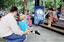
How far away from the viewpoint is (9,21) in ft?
12.0

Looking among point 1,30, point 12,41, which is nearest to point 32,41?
point 12,41

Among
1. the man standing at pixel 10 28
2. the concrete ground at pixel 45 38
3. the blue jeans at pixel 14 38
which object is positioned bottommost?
the concrete ground at pixel 45 38

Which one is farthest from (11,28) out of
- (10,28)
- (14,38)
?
(14,38)

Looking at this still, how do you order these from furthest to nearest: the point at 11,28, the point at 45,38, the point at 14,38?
1. the point at 45,38
2. the point at 14,38
3. the point at 11,28

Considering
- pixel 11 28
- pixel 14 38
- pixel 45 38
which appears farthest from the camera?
pixel 45 38

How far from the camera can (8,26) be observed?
3.75m

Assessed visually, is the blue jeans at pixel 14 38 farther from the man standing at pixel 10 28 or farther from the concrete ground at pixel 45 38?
the concrete ground at pixel 45 38

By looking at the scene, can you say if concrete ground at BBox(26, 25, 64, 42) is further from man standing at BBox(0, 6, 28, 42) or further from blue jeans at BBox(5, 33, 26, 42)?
man standing at BBox(0, 6, 28, 42)

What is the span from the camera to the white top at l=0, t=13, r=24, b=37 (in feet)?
12.0

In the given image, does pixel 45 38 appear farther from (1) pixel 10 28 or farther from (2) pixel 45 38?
(1) pixel 10 28

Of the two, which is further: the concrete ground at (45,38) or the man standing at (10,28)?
the concrete ground at (45,38)

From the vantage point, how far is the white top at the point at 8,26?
3672mm

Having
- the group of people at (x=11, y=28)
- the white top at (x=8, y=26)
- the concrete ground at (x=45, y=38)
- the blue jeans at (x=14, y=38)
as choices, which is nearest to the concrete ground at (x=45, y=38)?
the concrete ground at (x=45, y=38)

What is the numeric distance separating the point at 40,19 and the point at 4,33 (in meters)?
8.43
